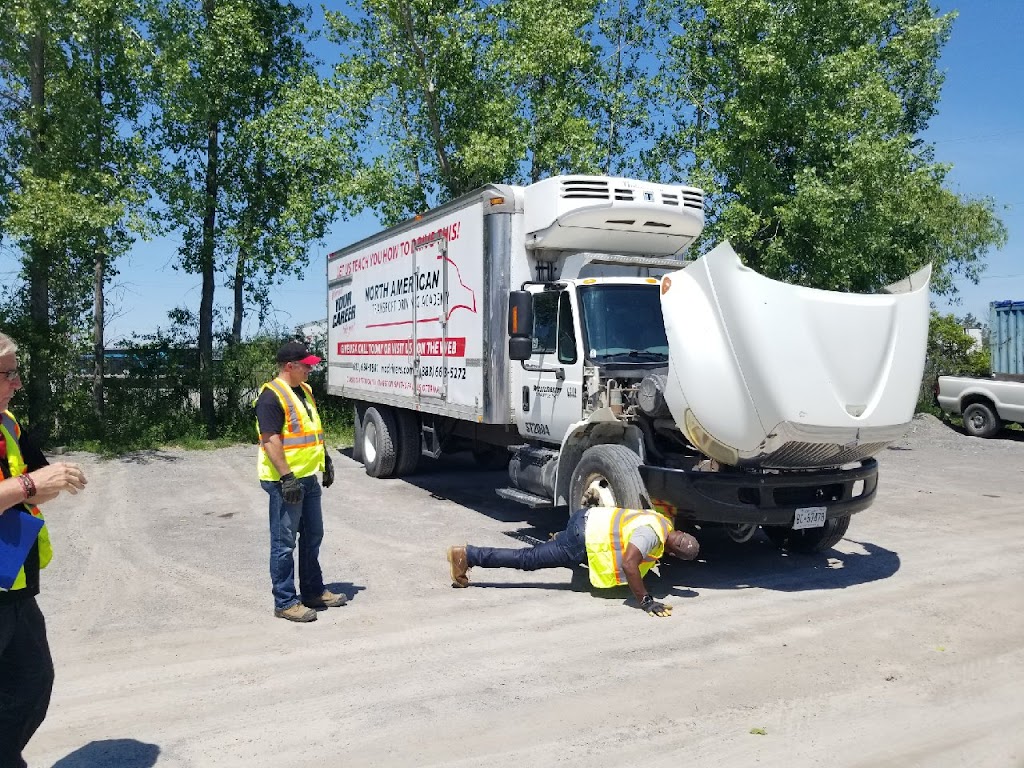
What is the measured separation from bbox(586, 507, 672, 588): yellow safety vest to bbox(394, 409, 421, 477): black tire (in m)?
6.13

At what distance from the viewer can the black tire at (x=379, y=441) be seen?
12383 millimetres

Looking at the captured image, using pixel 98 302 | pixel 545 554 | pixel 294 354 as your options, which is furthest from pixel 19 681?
pixel 98 302

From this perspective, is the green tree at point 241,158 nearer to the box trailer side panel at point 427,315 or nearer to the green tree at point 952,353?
the box trailer side panel at point 427,315

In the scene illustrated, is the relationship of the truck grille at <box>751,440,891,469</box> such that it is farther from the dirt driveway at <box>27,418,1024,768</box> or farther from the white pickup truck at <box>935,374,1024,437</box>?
the white pickup truck at <box>935,374,1024,437</box>

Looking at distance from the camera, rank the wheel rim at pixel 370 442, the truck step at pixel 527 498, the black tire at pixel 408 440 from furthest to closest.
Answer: the wheel rim at pixel 370 442 < the black tire at pixel 408 440 < the truck step at pixel 527 498

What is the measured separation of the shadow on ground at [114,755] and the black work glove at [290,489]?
6.28ft

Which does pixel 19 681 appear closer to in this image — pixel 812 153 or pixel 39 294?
pixel 39 294

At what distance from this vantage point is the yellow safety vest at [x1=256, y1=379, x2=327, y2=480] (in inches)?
238

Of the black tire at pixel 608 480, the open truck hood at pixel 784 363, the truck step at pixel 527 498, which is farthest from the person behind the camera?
the truck step at pixel 527 498

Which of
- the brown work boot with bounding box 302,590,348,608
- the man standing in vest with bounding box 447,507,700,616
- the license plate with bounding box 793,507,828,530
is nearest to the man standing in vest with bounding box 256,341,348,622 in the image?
the brown work boot with bounding box 302,590,348,608

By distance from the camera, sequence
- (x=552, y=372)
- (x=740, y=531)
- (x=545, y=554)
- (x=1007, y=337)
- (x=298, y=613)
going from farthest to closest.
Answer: (x=1007, y=337), (x=552, y=372), (x=740, y=531), (x=545, y=554), (x=298, y=613)

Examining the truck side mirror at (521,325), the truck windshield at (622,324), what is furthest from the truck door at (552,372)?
the truck side mirror at (521,325)

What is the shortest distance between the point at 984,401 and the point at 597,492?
14.3 metres

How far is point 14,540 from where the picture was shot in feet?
10.5
